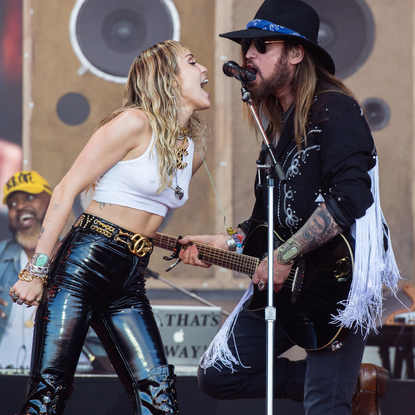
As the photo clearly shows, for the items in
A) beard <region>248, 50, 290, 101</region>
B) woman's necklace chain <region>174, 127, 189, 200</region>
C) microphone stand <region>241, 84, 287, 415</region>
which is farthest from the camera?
beard <region>248, 50, 290, 101</region>

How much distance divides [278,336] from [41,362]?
1026 millimetres

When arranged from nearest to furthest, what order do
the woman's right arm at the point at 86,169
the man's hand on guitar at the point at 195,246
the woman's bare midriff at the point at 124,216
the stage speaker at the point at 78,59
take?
the woman's right arm at the point at 86,169, the woman's bare midriff at the point at 124,216, the man's hand on guitar at the point at 195,246, the stage speaker at the point at 78,59

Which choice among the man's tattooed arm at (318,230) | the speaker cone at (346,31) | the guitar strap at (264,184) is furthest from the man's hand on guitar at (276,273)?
the speaker cone at (346,31)

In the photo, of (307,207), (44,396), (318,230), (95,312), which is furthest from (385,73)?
(44,396)

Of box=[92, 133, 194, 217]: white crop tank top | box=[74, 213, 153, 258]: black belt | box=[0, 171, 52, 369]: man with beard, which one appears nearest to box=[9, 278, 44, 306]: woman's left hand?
box=[74, 213, 153, 258]: black belt

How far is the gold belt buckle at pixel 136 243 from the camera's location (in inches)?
78.0

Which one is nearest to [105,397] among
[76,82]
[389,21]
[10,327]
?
[10,327]

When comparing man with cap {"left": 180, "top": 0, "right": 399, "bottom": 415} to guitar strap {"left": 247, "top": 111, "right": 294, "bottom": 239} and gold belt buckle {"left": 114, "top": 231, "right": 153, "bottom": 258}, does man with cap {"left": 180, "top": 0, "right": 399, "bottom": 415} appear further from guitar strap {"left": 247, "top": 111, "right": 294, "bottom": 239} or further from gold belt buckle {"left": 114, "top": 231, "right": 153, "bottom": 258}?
gold belt buckle {"left": 114, "top": 231, "right": 153, "bottom": 258}

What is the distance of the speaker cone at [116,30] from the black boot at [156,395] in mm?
2872

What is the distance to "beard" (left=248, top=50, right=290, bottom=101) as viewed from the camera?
233 centimetres

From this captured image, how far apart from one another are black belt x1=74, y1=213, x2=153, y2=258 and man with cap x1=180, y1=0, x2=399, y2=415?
0.48 meters

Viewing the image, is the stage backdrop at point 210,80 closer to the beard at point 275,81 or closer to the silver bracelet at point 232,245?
the silver bracelet at point 232,245

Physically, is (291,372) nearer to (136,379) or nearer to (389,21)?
(136,379)

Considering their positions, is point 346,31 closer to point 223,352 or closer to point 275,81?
point 275,81
